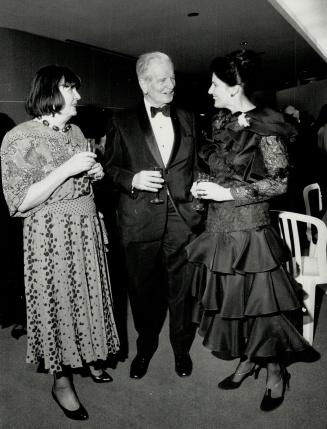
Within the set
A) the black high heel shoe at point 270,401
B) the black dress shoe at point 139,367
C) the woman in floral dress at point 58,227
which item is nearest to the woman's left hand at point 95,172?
the woman in floral dress at point 58,227

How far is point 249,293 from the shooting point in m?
2.14

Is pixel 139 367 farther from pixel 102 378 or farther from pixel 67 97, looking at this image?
pixel 67 97

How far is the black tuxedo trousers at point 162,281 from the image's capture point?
94.5 inches

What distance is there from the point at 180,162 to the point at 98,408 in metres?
1.46

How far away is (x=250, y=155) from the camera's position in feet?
6.67

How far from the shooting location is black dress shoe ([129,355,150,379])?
2.54 m

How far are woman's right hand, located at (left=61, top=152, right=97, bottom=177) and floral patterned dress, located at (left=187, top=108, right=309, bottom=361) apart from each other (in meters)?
0.68

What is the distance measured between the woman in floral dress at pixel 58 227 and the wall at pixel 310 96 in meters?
8.78

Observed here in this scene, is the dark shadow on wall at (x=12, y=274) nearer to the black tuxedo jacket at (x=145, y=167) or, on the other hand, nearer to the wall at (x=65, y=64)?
the black tuxedo jacket at (x=145, y=167)

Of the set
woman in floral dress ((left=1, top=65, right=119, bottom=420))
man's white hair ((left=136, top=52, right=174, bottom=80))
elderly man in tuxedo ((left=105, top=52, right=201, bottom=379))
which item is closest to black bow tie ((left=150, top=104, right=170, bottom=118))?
elderly man in tuxedo ((left=105, top=52, right=201, bottom=379))

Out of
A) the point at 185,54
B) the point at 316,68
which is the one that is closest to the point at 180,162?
the point at 185,54

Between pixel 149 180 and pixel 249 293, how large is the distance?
808mm

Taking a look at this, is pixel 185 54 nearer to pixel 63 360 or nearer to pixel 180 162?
pixel 180 162

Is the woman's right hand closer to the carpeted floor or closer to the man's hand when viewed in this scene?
the man's hand
